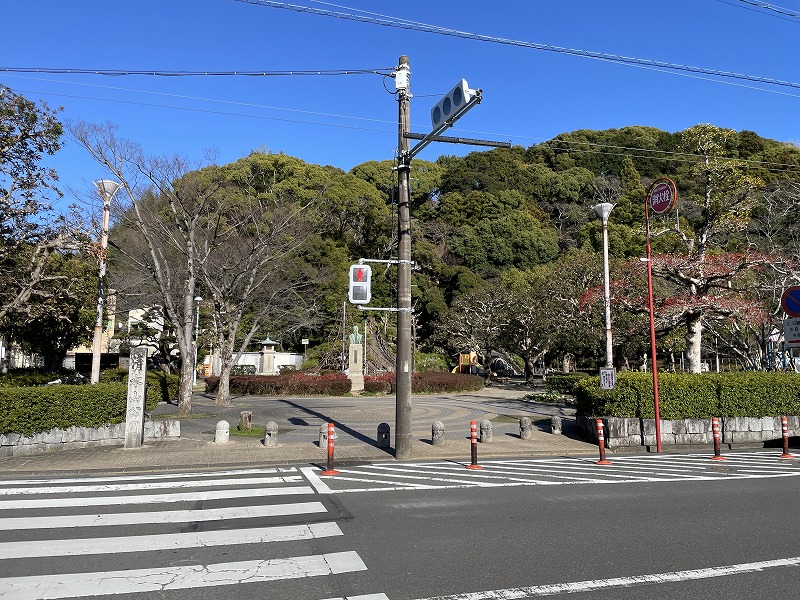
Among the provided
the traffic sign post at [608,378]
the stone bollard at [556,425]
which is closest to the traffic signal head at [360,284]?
the traffic sign post at [608,378]

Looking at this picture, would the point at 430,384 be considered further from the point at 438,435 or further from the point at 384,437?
the point at 384,437

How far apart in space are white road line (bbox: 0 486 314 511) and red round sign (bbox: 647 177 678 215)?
1185 centimetres

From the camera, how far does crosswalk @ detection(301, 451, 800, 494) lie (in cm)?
959

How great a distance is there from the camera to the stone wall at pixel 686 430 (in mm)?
14633

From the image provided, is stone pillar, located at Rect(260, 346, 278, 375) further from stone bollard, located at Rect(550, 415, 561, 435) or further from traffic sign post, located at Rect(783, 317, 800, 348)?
traffic sign post, located at Rect(783, 317, 800, 348)

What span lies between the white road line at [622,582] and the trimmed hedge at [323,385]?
27.4m

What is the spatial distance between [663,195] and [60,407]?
16.0m

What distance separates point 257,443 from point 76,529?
7626 millimetres

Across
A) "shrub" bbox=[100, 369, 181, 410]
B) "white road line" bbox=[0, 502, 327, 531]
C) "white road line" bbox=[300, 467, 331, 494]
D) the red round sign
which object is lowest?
"white road line" bbox=[300, 467, 331, 494]

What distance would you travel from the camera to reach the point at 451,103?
991 centimetres

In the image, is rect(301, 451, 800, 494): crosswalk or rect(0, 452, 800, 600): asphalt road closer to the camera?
rect(0, 452, 800, 600): asphalt road

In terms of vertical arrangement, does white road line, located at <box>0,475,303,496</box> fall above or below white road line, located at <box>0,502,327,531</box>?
below

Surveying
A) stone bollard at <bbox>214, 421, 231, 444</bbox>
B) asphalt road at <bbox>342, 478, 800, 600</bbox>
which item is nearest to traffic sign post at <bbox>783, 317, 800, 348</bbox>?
asphalt road at <bbox>342, 478, 800, 600</bbox>

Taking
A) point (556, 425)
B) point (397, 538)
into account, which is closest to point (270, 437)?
point (397, 538)
